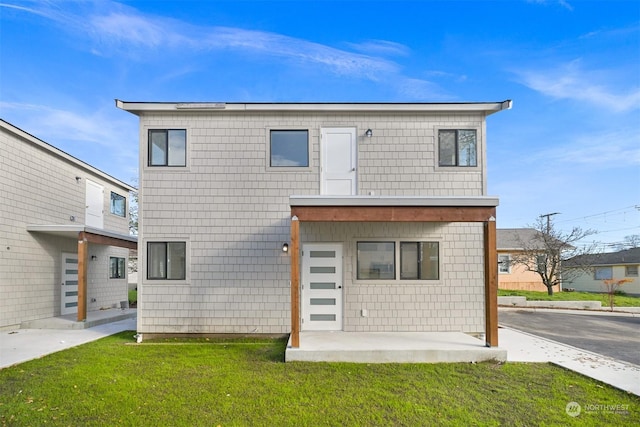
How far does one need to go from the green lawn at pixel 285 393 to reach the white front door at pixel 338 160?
3942 millimetres

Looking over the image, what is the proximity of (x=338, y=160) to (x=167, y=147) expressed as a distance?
4089mm

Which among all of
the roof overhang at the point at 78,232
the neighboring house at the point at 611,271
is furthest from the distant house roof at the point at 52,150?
the neighboring house at the point at 611,271

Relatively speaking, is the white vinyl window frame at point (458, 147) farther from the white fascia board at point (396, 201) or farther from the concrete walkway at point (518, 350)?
the concrete walkway at point (518, 350)

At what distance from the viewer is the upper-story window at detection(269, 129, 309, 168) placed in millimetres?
8750

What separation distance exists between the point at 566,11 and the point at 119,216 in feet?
60.1

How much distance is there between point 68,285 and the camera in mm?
12211

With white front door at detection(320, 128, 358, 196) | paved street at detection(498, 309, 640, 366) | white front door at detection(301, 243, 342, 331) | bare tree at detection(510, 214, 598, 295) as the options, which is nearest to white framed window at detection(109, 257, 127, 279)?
white front door at detection(301, 243, 342, 331)

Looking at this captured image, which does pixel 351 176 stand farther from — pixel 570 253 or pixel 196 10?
pixel 570 253

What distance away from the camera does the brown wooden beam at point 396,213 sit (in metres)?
7.01

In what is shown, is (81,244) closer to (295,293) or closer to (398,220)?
(295,293)

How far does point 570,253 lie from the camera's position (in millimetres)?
21703

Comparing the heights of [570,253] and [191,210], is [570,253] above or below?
below

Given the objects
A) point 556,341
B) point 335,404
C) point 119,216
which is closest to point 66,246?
point 119,216

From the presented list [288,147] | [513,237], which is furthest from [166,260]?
[513,237]
